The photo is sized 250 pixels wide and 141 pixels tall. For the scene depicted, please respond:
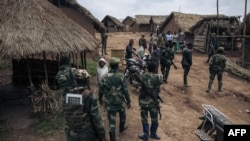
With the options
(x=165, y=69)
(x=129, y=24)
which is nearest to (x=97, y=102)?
(x=165, y=69)

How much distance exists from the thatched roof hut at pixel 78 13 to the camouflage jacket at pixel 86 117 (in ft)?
39.6

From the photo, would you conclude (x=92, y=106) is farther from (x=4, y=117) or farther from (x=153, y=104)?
(x=4, y=117)

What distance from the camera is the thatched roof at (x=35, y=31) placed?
A: 845 centimetres

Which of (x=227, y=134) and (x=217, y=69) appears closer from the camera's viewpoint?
(x=227, y=134)

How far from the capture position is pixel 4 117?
866cm

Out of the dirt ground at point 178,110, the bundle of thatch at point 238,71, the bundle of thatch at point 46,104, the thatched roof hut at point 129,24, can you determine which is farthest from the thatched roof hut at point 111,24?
the bundle of thatch at point 46,104

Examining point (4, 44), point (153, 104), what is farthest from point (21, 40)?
point (153, 104)

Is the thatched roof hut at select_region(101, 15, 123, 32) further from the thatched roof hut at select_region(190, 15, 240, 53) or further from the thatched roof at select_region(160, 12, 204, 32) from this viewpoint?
the thatched roof hut at select_region(190, 15, 240, 53)

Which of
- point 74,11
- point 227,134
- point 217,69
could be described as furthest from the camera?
point 74,11

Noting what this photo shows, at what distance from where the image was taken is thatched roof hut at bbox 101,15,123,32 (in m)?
41.9

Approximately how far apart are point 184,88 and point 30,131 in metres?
7.15

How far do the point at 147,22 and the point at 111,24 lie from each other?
19.1 feet

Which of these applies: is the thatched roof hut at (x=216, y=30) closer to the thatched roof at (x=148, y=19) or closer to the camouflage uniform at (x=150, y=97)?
the camouflage uniform at (x=150, y=97)

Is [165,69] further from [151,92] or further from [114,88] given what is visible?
[114,88]
